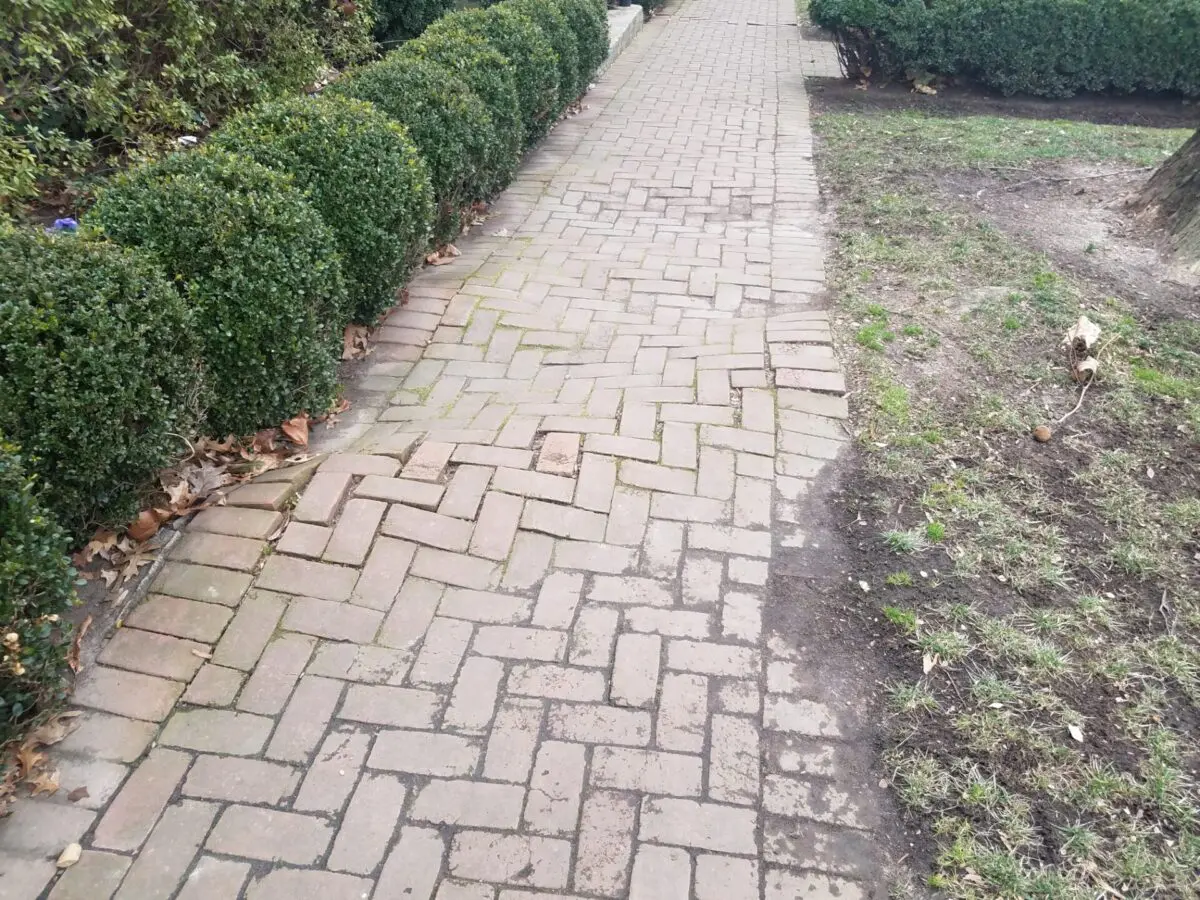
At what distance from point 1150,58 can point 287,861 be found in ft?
35.5

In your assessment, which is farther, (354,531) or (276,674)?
(354,531)

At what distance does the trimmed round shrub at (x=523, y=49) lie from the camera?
6.25 m

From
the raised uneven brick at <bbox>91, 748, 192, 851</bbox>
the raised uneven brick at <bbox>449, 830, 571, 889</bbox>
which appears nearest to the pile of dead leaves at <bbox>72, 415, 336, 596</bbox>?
the raised uneven brick at <bbox>91, 748, 192, 851</bbox>

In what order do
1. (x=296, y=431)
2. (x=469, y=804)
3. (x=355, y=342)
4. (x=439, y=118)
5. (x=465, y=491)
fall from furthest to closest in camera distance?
1. (x=439, y=118)
2. (x=355, y=342)
3. (x=296, y=431)
4. (x=465, y=491)
5. (x=469, y=804)

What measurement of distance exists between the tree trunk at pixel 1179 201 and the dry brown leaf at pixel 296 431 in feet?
15.8

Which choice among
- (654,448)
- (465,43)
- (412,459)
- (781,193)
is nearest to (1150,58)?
(781,193)

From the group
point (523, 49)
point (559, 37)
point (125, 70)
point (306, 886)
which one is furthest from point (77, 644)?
point (559, 37)

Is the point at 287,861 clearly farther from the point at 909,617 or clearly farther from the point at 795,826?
the point at 909,617

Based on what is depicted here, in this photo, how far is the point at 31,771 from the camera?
206 centimetres

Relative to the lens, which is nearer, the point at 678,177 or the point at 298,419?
the point at 298,419

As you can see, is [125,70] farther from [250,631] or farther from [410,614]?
[410,614]

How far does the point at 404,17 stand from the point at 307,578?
288 inches

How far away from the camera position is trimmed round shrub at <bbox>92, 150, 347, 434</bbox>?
291cm

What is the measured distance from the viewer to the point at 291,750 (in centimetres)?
220
